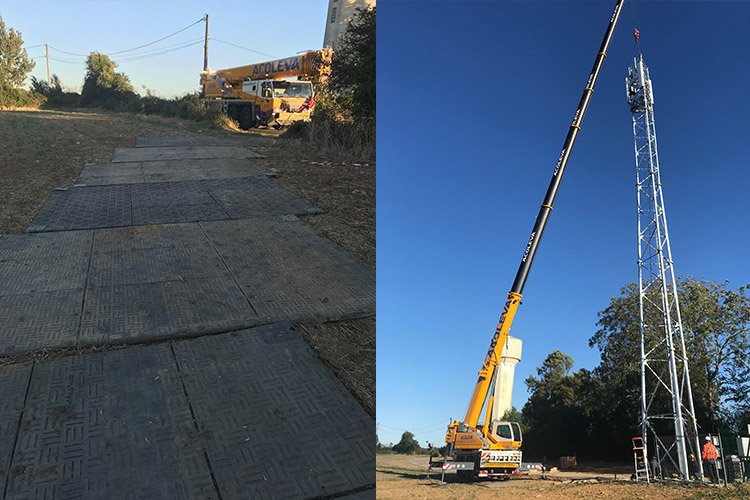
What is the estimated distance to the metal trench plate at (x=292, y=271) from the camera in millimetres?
4203

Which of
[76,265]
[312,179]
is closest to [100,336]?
[76,265]

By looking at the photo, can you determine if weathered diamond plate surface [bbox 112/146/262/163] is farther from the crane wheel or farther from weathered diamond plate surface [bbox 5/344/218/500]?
the crane wheel

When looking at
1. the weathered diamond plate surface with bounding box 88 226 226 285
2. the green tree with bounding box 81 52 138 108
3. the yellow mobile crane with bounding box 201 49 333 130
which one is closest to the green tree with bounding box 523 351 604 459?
the weathered diamond plate surface with bounding box 88 226 226 285

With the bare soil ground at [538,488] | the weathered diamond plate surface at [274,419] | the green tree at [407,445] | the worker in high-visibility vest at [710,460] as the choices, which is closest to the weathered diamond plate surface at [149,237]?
the weathered diamond plate surface at [274,419]

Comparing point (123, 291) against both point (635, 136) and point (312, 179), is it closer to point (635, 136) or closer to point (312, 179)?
point (635, 136)

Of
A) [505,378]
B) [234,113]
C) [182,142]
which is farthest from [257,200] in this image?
[234,113]

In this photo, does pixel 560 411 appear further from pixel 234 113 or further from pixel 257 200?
pixel 234 113

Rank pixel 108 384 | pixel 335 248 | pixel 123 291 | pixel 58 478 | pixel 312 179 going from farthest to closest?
pixel 312 179 → pixel 335 248 → pixel 123 291 → pixel 108 384 → pixel 58 478

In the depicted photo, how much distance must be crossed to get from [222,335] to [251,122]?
20845mm

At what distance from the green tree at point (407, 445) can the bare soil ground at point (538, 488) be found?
11 cm

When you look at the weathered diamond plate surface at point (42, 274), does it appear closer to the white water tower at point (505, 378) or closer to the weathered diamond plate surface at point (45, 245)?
the weathered diamond plate surface at point (45, 245)

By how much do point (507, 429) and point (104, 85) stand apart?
36298 mm

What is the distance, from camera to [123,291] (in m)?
4.35

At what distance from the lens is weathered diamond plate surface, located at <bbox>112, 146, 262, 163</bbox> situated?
11.5m
